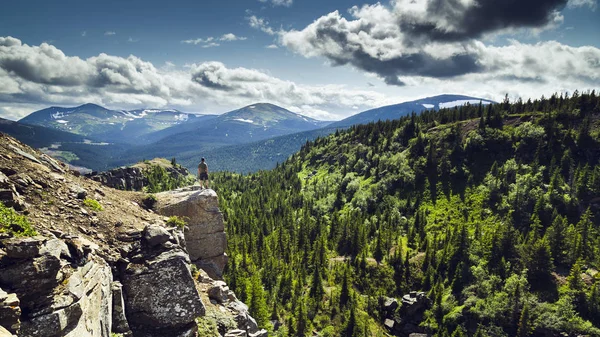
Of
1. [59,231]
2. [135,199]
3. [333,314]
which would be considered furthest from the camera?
[333,314]

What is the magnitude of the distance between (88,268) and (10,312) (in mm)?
4781

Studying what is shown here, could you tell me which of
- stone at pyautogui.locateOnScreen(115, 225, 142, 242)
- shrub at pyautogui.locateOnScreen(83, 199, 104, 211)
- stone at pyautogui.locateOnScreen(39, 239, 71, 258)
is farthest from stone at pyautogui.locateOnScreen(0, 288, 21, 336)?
shrub at pyautogui.locateOnScreen(83, 199, 104, 211)

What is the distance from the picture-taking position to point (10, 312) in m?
14.7

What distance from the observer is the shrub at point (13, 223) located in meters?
17.0

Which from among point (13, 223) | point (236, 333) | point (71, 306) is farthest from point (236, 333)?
point (13, 223)

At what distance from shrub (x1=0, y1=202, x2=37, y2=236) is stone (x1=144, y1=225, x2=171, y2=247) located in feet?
25.5

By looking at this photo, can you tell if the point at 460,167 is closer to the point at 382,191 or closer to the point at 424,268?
the point at 382,191

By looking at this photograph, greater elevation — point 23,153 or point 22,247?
point 23,153

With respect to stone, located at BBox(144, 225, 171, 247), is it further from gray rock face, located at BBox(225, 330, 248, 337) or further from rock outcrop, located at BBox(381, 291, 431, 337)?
rock outcrop, located at BBox(381, 291, 431, 337)

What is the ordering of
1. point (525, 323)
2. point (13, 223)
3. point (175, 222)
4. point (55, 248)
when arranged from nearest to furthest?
1. point (13, 223)
2. point (55, 248)
3. point (175, 222)
4. point (525, 323)

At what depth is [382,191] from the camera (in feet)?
654

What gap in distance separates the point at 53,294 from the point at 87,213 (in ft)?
29.6

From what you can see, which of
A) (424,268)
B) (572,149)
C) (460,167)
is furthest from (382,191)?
(572,149)

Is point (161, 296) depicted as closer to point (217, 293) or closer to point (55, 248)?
point (217, 293)
